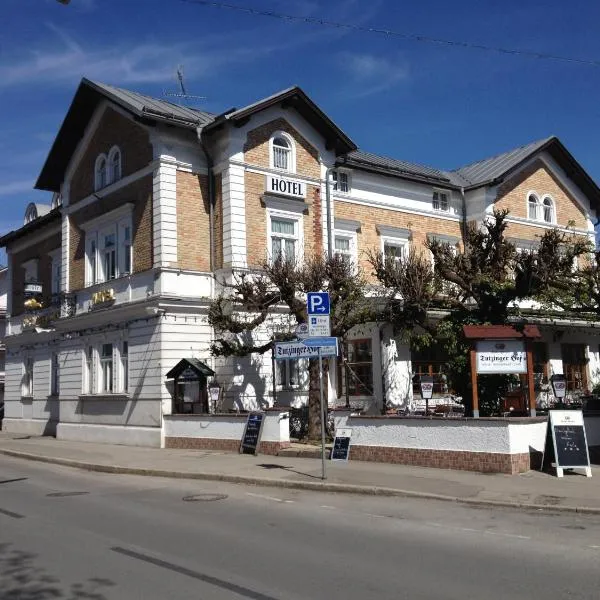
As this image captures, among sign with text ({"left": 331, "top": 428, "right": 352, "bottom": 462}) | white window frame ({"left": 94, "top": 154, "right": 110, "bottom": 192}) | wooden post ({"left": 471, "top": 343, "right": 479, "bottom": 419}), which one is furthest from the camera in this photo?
white window frame ({"left": 94, "top": 154, "right": 110, "bottom": 192})

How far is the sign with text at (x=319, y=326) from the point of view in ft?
44.0

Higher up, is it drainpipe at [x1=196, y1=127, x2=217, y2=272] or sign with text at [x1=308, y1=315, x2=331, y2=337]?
drainpipe at [x1=196, y1=127, x2=217, y2=272]

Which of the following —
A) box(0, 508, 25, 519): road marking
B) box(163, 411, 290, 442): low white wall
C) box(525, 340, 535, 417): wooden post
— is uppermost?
box(525, 340, 535, 417): wooden post

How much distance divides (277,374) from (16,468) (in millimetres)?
8074

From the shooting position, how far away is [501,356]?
49.8 feet

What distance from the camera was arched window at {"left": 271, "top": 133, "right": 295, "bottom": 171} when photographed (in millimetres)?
24203

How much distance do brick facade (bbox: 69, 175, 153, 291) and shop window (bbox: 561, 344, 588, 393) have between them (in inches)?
632

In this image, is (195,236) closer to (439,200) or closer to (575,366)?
(439,200)

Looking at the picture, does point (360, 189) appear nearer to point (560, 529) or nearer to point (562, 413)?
point (562, 413)

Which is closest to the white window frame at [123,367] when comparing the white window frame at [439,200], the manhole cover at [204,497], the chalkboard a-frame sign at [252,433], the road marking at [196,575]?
the chalkboard a-frame sign at [252,433]

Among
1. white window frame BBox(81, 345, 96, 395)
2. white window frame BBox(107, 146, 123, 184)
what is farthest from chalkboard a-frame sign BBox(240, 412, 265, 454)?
white window frame BBox(107, 146, 123, 184)

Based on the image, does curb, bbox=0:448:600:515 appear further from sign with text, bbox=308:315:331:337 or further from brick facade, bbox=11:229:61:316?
brick facade, bbox=11:229:61:316

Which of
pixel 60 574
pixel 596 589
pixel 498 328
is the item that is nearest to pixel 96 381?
pixel 498 328

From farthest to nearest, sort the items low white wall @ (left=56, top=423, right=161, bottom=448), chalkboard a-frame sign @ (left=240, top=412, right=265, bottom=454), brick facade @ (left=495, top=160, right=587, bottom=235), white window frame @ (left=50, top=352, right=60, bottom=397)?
1. brick facade @ (left=495, top=160, right=587, bottom=235)
2. white window frame @ (left=50, top=352, right=60, bottom=397)
3. low white wall @ (left=56, top=423, right=161, bottom=448)
4. chalkboard a-frame sign @ (left=240, top=412, right=265, bottom=454)
